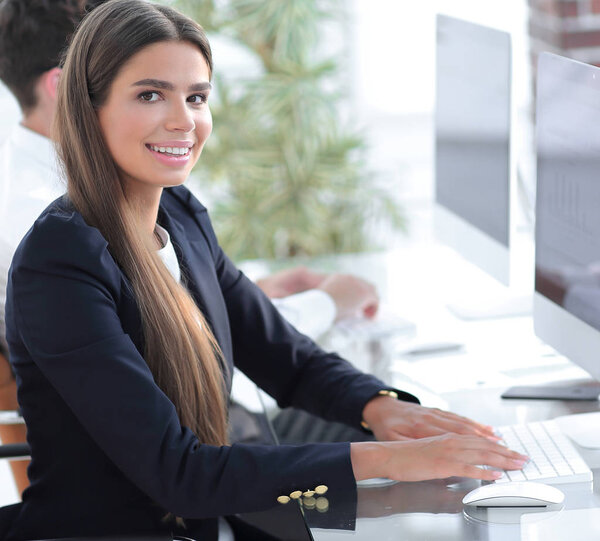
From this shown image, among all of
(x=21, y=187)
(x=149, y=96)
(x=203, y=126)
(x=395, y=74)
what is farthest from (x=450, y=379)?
(x=395, y=74)

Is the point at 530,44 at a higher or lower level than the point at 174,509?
higher

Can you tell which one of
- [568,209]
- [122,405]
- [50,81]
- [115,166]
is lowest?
[122,405]

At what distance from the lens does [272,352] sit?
5.32 ft

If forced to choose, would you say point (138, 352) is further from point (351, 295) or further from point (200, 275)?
point (351, 295)

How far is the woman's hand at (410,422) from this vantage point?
1.37 m

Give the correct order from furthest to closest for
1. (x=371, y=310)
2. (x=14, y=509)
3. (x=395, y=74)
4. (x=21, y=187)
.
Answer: (x=395, y=74)
(x=371, y=310)
(x=21, y=187)
(x=14, y=509)

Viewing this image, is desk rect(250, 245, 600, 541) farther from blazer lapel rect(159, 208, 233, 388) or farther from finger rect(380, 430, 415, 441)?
blazer lapel rect(159, 208, 233, 388)

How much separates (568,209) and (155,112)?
2.12ft

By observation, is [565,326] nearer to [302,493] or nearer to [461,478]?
[461,478]

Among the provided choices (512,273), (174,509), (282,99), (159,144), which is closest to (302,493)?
(174,509)

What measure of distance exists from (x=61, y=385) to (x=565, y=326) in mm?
806

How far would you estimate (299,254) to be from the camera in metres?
3.74

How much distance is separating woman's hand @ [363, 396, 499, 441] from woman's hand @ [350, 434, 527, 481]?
0.12 metres

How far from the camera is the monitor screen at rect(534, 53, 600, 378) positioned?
1.36 metres
